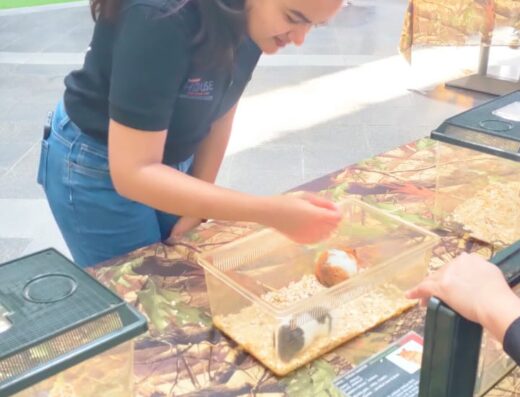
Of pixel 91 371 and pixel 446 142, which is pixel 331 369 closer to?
pixel 91 371

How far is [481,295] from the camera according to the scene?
0.55 m

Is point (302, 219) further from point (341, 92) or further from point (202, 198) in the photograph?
point (341, 92)

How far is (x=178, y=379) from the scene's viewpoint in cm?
74

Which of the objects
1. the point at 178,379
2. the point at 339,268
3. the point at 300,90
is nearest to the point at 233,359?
the point at 178,379

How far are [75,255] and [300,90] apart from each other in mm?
2548

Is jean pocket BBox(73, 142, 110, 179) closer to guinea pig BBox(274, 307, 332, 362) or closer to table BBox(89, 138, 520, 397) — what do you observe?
table BBox(89, 138, 520, 397)

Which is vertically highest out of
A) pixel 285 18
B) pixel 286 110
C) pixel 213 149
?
pixel 285 18

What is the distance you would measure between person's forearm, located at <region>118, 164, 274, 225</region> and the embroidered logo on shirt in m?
0.12

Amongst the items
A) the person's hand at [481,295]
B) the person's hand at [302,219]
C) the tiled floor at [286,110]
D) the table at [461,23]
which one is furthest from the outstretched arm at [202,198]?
the table at [461,23]

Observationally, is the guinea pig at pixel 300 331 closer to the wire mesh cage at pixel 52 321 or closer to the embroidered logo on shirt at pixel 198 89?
the wire mesh cage at pixel 52 321

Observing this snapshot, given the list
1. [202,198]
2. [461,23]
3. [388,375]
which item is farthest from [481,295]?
[461,23]

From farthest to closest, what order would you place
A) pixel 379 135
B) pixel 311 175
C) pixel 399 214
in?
pixel 379 135, pixel 311 175, pixel 399 214

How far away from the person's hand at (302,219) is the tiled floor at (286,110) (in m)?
1.45

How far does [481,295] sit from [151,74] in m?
0.45
